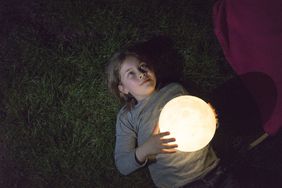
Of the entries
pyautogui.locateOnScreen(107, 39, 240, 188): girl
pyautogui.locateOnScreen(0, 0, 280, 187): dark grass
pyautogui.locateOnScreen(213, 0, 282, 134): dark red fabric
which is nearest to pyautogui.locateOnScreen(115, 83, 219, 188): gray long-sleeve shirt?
pyautogui.locateOnScreen(107, 39, 240, 188): girl

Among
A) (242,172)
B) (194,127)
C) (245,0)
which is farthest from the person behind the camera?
(242,172)

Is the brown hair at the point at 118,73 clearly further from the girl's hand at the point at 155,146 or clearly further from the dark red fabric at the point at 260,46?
the dark red fabric at the point at 260,46

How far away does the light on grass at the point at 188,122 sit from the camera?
1.99 metres

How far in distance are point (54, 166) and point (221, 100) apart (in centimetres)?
175

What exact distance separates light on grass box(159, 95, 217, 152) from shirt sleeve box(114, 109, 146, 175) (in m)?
0.73

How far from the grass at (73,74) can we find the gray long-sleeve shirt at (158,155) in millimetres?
413

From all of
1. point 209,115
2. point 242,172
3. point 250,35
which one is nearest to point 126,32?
point 250,35

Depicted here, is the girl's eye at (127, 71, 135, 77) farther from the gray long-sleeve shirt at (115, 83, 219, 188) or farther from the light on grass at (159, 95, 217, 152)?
the light on grass at (159, 95, 217, 152)

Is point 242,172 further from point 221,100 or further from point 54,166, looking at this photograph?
point 54,166

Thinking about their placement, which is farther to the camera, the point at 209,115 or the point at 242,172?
the point at 242,172

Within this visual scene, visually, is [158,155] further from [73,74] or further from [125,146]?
[73,74]

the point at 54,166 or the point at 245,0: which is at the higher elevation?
the point at 245,0

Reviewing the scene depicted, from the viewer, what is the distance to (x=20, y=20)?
325 centimetres

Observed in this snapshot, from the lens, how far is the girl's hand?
2139 millimetres
